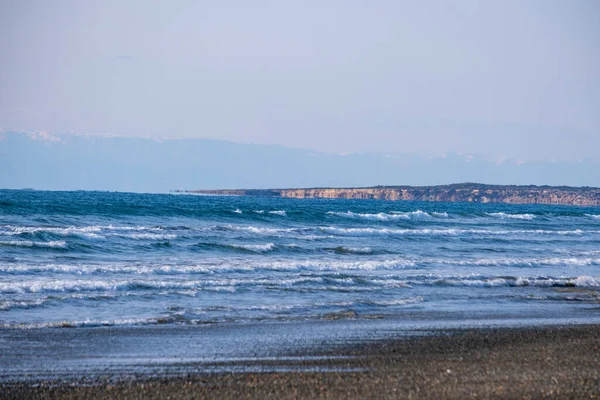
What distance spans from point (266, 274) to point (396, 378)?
12.0 m

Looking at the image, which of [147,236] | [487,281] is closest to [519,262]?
[487,281]

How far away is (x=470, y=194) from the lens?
487 ft

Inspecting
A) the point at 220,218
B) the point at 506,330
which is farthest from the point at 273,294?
the point at 220,218

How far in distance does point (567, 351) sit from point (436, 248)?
73.2ft

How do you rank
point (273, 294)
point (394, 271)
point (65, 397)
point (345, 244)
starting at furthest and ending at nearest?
point (345, 244) < point (394, 271) < point (273, 294) < point (65, 397)

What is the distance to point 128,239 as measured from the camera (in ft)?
99.7

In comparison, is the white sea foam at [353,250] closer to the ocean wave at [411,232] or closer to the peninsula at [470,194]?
the ocean wave at [411,232]

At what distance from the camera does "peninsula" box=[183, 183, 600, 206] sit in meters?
143

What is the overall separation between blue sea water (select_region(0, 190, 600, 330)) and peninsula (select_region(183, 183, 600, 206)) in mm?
105629

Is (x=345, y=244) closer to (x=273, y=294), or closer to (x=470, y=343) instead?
(x=273, y=294)

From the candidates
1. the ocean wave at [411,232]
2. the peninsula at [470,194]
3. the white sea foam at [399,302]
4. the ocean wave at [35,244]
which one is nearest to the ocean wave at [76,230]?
the ocean wave at [35,244]

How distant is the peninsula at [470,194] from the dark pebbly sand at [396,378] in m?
136

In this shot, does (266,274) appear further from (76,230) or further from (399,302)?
(76,230)

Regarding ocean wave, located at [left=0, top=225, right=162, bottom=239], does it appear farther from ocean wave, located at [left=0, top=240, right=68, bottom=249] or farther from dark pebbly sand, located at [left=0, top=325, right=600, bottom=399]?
dark pebbly sand, located at [left=0, top=325, right=600, bottom=399]
